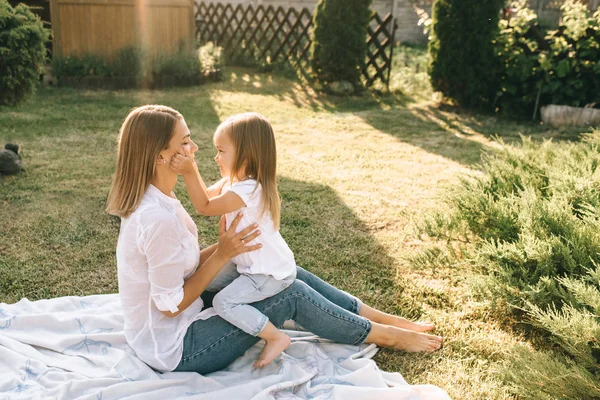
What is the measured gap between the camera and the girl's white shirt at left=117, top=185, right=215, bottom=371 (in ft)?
7.28

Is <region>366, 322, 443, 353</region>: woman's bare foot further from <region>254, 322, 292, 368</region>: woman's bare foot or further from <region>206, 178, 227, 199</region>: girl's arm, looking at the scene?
<region>206, 178, 227, 199</region>: girl's arm

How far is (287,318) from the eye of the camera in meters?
2.61

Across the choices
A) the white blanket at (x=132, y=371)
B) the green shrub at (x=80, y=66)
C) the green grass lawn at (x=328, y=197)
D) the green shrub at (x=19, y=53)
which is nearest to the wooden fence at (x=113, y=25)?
the green shrub at (x=80, y=66)

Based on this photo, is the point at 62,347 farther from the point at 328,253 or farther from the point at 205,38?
the point at 205,38

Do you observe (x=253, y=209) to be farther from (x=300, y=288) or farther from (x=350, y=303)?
(x=350, y=303)

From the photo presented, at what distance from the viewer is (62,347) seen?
2645 mm

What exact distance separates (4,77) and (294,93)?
17.6ft

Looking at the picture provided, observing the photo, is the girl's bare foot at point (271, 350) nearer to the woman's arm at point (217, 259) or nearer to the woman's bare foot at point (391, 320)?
the woman's arm at point (217, 259)

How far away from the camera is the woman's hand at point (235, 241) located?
96.2 inches

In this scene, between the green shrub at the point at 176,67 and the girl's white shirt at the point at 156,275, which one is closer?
the girl's white shirt at the point at 156,275

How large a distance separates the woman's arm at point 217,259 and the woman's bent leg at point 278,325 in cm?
16

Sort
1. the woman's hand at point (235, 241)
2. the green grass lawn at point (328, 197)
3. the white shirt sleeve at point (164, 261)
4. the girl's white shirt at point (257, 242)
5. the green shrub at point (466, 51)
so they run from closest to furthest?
the white shirt sleeve at point (164, 261) < the woman's hand at point (235, 241) < the girl's white shirt at point (257, 242) < the green grass lawn at point (328, 197) < the green shrub at point (466, 51)

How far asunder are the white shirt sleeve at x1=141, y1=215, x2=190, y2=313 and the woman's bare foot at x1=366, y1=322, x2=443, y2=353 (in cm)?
100

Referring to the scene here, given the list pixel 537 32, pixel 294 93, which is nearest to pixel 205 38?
pixel 294 93
